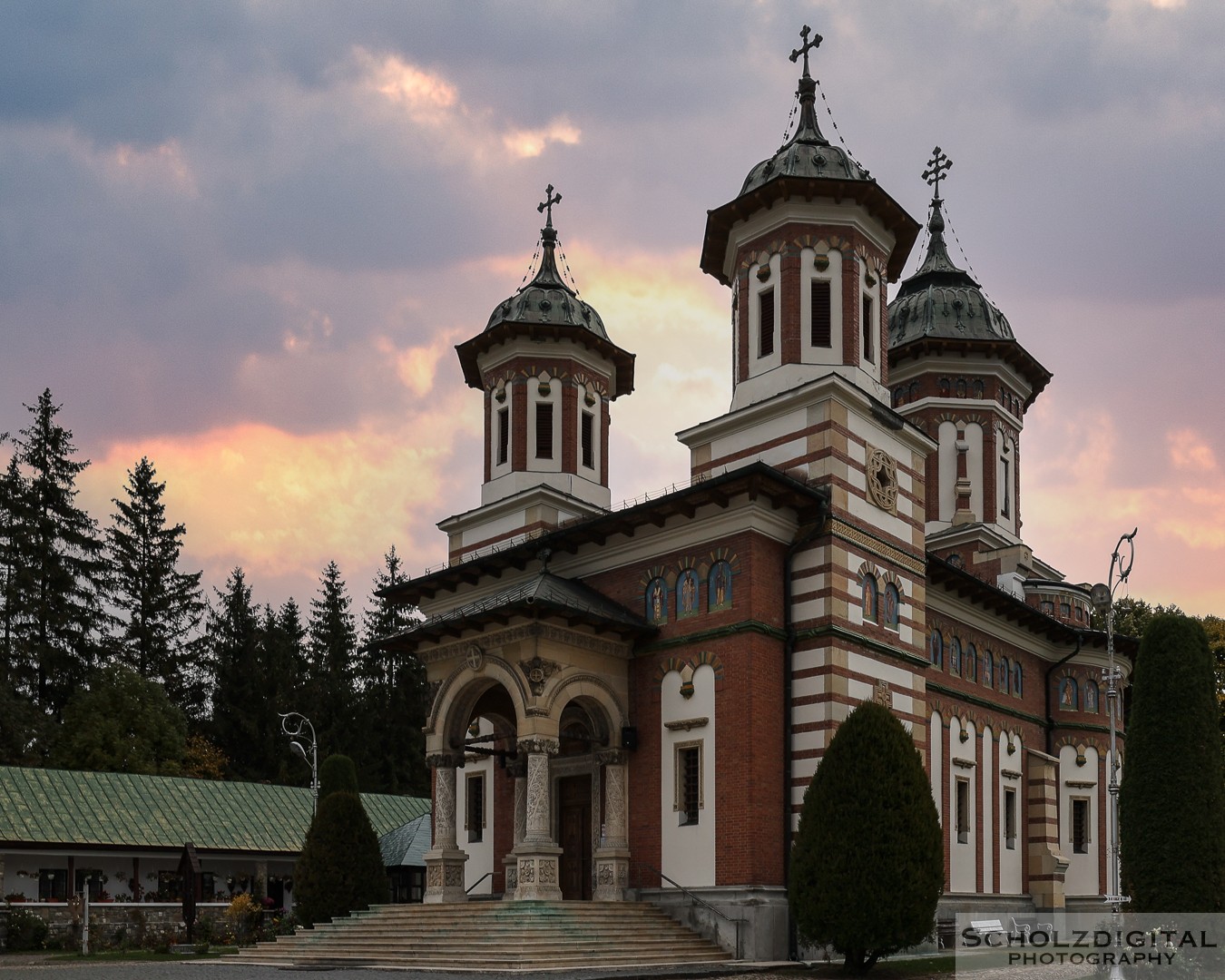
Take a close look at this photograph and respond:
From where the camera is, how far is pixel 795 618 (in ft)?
86.3

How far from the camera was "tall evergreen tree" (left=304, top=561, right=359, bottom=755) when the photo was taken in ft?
213

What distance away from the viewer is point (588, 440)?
118ft

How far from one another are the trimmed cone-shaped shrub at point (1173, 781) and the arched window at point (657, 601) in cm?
932

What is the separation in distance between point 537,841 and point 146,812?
1858 cm

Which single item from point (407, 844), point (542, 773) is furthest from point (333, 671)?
point (542, 773)

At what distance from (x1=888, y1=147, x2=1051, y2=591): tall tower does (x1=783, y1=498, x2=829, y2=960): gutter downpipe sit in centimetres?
1475

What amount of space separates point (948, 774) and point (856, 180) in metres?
13.6

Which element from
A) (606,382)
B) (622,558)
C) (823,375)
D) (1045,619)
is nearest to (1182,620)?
(823,375)

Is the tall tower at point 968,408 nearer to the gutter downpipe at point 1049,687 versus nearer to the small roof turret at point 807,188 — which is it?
the gutter downpipe at point 1049,687

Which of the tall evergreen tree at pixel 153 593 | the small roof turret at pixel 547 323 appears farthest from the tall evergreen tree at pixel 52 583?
the small roof turret at pixel 547 323

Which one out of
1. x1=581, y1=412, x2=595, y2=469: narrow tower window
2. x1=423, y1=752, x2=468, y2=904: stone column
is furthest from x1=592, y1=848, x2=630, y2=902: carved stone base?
x1=581, y1=412, x2=595, y2=469: narrow tower window

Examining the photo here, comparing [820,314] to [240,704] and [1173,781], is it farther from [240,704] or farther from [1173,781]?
[240,704]

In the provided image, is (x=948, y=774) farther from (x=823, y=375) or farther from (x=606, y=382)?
(x=606, y=382)

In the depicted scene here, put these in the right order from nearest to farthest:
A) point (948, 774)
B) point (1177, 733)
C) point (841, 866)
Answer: point (1177, 733), point (841, 866), point (948, 774)
